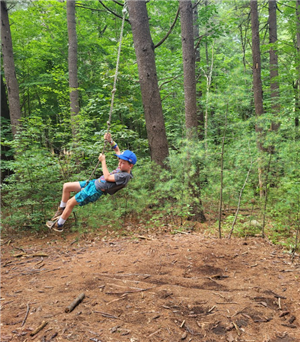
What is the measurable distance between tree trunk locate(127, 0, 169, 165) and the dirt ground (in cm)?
260

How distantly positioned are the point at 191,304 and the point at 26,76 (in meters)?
11.7

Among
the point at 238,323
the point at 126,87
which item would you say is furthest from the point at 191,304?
the point at 126,87

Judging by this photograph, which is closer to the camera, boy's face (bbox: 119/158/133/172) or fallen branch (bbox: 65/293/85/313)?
fallen branch (bbox: 65/293/85/313)

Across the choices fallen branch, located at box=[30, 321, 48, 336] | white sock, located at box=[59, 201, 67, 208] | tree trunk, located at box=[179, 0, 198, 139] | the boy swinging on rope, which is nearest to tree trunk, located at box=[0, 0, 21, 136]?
white sock, located at box=[59, 201, 67, 208]

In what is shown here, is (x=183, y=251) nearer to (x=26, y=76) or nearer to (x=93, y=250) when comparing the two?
(x=93, y=250)

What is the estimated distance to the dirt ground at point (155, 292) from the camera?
2406 mm

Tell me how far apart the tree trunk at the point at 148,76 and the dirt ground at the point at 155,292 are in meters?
2.60

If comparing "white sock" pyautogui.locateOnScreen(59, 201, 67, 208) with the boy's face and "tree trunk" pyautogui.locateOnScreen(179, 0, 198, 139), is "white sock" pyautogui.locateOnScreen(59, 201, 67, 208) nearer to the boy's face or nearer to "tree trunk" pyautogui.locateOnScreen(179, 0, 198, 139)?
the boy's face

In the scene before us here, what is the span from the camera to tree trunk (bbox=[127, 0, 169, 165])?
20.5ft

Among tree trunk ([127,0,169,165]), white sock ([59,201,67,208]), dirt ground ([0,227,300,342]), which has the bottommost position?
dirt ground ([0,227,300,342])

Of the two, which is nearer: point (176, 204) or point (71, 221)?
point (176, 204)

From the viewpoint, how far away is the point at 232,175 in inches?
203

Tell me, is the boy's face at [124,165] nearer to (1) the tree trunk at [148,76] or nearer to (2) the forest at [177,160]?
(2) the forest at [177,160]

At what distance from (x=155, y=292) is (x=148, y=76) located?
17.0ft
